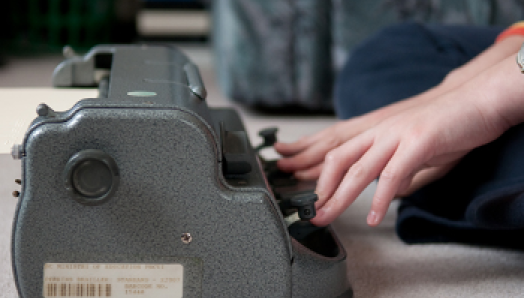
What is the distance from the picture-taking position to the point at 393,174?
572mm

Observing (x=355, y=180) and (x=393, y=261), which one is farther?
(x=393, y=261)

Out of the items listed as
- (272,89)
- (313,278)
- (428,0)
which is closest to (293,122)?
(272,89)

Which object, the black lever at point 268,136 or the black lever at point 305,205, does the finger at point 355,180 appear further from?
the black lever at point 268,136

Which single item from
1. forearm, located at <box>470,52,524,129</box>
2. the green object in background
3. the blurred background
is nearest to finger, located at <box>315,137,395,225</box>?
forearm, located at <box>470,52,524,129</box>

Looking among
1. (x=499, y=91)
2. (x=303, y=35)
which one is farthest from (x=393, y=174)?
(x=303, y=35)

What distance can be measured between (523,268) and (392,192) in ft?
0.79

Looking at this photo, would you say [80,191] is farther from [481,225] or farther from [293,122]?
[293,122]

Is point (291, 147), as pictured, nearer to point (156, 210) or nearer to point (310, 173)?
point (310, 173)

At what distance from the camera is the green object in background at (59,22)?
7.53 feet

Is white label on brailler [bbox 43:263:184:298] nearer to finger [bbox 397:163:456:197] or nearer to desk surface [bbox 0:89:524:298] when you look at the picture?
desk surface [bbox 0:89:524:298]

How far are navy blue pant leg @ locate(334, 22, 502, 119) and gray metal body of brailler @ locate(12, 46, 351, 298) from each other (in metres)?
0.52

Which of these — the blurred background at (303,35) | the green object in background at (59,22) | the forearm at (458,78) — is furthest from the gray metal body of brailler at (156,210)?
the green object in background at (59,22)

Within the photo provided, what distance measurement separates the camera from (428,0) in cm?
152

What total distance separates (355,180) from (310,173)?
→ 0.16 meters
